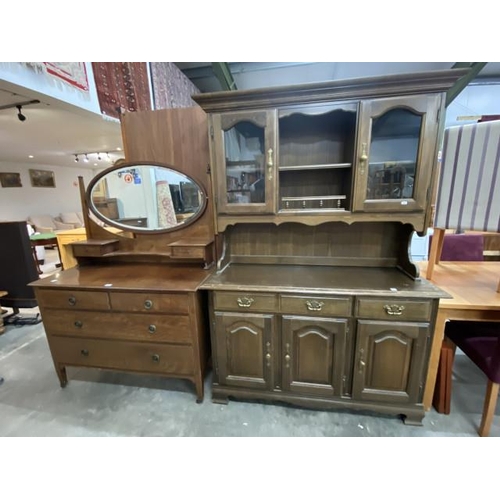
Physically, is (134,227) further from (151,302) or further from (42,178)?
(42,178)

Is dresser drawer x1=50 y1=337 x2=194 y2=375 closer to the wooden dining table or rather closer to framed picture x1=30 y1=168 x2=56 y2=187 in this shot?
the wooden dining table

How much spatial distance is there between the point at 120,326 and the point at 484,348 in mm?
2201

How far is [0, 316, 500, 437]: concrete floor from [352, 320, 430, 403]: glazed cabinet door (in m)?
0.21

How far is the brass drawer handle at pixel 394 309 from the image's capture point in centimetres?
128

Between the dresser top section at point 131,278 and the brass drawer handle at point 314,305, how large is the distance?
654 mm

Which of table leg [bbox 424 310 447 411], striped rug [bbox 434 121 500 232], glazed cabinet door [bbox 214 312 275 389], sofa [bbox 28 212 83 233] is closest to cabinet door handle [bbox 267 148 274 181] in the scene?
glazed cabinet door [bbox 214 312 275 389]

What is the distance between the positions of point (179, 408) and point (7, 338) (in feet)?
7.34

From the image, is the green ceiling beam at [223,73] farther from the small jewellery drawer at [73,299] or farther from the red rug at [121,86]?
the small jewellery drawer at [73,299]

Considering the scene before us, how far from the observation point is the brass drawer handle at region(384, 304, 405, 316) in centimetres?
128

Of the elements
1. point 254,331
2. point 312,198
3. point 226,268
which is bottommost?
point 254,331

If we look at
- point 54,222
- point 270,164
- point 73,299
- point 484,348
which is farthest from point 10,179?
point 484,348

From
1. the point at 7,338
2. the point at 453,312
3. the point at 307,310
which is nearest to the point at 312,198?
the point at 307,310

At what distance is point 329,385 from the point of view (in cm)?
145

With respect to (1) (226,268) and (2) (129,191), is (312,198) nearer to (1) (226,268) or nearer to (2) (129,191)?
(1) (226,268)
